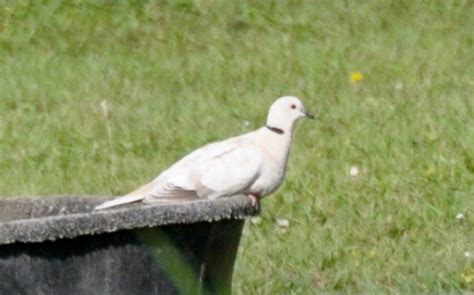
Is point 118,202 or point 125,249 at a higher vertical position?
point 125,249

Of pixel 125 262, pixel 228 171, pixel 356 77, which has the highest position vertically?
pixel 125 262

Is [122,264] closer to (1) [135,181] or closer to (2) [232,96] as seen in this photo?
(1) [135,181]

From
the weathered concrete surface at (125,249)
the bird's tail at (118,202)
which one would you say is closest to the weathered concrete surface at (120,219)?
the weathered concrete surface at (125,249)

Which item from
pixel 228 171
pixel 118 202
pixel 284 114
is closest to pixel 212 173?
pixel 228 171

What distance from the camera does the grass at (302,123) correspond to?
5.57 meters

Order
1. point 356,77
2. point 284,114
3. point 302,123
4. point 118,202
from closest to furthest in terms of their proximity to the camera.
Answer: point 118,202
point 284,114
point 302,123
point 356,77

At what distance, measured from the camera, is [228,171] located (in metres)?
4.07

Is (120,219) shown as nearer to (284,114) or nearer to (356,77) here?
(284,114)

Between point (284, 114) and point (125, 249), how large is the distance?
51.7 inches

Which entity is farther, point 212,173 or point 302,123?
point 302,123

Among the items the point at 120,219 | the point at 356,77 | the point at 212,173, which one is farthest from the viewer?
the point at 356,77

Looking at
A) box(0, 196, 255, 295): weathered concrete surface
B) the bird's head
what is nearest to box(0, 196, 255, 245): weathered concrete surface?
box(0, 196, 255, 295): weathered concrete surface

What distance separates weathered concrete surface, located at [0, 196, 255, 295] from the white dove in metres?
0.41

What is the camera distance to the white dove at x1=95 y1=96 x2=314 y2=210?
394 centimetres
